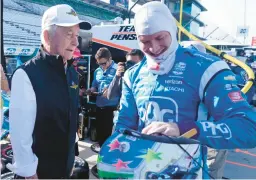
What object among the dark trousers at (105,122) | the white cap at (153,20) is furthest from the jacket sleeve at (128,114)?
the dark trousers at (105,122)

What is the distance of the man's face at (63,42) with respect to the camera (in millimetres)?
1645

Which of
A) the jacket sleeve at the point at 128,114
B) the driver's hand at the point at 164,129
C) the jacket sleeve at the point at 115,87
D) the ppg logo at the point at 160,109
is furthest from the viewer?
the jacket sleeve at the point at 115,87

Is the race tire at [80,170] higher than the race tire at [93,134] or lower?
higher

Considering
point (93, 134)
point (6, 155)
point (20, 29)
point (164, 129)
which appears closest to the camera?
point (164, 129)

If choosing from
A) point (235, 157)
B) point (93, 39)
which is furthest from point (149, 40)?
point (93, 39)

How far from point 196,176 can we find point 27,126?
3.09ft

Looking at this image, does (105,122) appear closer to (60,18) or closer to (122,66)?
(122,66)

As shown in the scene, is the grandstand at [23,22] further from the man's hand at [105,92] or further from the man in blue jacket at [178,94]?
the man in blue jacket at [178,94]

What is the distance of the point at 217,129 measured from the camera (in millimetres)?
1002

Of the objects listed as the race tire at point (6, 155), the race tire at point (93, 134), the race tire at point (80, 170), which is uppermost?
the race tire at point (80, 170)

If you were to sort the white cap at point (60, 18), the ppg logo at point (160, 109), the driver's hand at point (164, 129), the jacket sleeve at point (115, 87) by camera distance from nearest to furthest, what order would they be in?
the driver's hand at point (164, 129), the ppg logo at point (160, 109), the white cap at point (60, 18), the jacket sleeve at point (115, 87)

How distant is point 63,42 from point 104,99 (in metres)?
2.99

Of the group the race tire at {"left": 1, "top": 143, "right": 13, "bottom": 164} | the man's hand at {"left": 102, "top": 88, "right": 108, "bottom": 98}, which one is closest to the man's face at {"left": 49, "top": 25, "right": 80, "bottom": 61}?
the race tire at {"left": 1, "top": 143, "right": 13, "bottom": 164}

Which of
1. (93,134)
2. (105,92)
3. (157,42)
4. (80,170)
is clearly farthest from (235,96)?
(93,134)
